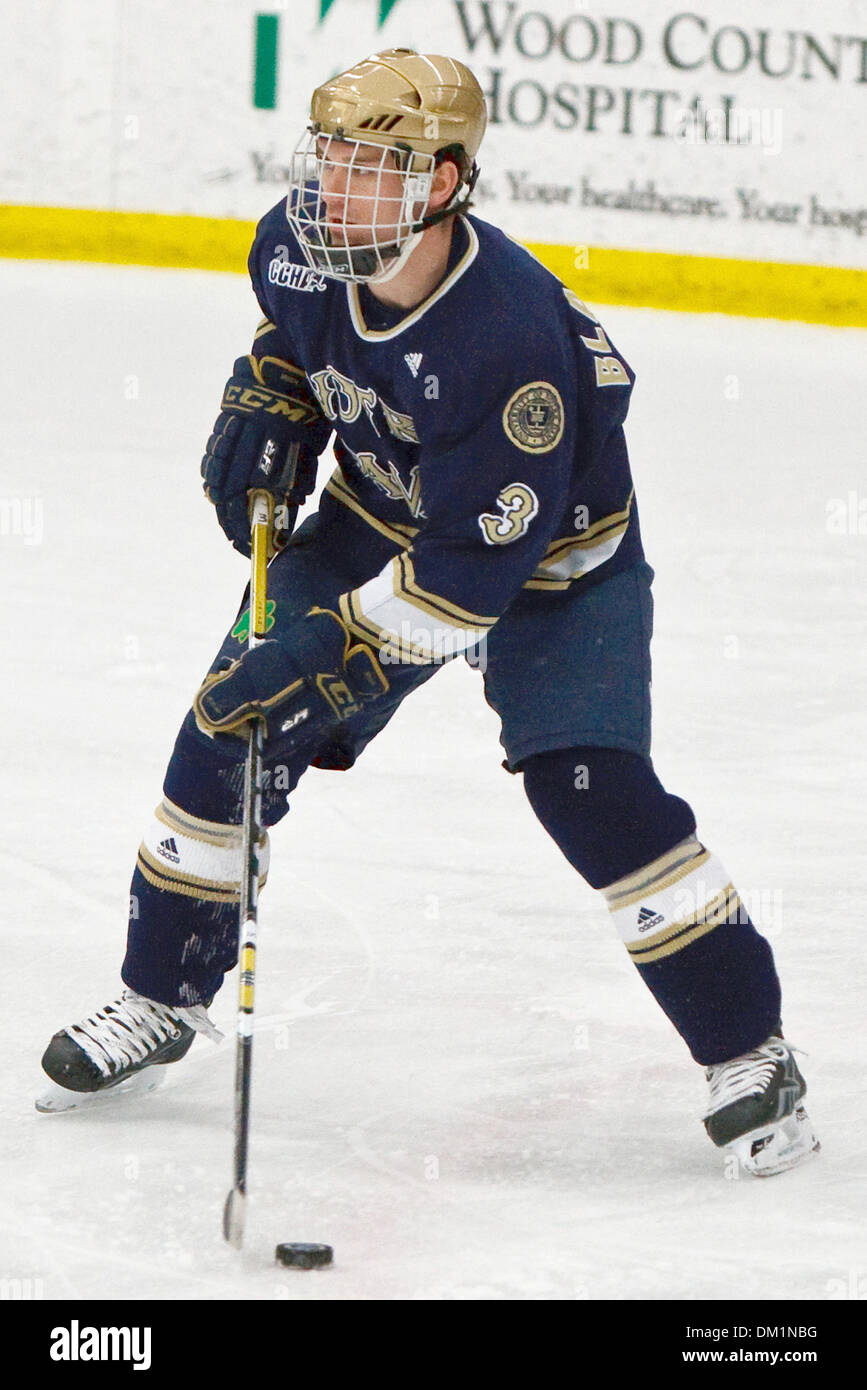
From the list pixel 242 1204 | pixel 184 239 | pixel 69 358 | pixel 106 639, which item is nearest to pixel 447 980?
pixel 242 1204

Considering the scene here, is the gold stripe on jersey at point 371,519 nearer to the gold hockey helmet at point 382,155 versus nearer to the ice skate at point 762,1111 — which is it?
the gold hockey helmet at point 382,155

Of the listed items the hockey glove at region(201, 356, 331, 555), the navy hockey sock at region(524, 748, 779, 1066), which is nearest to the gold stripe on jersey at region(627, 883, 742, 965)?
the navy hockey sock at region(524, 748, 779, 1066)

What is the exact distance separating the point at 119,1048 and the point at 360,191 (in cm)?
90

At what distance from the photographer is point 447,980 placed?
7.98ft

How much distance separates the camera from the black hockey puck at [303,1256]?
168 cm

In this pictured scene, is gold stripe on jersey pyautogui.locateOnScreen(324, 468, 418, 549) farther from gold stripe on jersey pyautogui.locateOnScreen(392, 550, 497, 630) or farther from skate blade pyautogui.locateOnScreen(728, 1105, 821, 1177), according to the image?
skate blade pyautogui.locateOnScreen(728, 1105, 821, 1177)

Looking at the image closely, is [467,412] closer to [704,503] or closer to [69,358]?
[704,503]

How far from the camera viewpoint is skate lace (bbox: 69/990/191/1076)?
6.81 ft

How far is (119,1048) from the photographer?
2090mm

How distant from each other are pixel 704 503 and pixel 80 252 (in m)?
2.90

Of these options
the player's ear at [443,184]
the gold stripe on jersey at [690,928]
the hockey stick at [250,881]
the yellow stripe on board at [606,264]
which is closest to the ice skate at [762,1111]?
the gold stripe on jersey at [690,928]

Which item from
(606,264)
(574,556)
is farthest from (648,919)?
(606,264)

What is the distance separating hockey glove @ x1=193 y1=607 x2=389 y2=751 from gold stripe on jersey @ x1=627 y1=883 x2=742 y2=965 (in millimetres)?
369

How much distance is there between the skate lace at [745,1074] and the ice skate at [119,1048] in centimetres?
52
